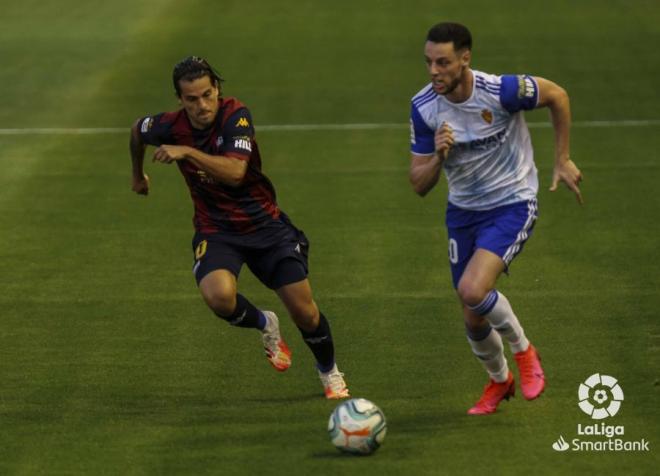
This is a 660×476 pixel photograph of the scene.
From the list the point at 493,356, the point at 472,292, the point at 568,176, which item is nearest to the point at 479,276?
the point at 472,292

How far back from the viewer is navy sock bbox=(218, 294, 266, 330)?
12.0 m

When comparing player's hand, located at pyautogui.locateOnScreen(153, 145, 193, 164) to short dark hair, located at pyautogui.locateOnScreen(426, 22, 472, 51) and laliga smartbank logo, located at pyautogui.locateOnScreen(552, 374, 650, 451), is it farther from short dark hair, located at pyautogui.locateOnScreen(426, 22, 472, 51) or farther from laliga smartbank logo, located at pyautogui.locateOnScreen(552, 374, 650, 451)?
laliga smartbank logo, located at pyautogui.locateOnScreen(552, 374, 650, 451)

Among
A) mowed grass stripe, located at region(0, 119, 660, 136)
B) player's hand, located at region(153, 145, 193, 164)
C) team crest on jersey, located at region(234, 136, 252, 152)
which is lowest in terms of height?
mowed grass stripe, located at region(0, 119, 660, 136)

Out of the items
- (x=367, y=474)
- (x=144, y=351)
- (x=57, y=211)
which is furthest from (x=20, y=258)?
(x=367, y=474)

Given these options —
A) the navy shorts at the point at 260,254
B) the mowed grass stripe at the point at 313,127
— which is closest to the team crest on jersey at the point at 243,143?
the navy shorts at the point at 260,254

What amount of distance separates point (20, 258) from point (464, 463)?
26.1ft

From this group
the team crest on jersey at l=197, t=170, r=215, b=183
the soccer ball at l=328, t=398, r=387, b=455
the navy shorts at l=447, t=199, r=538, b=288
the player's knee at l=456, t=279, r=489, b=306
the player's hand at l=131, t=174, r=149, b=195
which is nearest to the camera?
the soccer ball at l=328, t=398, r=387, b=455

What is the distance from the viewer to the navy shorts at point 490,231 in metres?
11.2

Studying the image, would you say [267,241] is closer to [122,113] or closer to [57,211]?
[57,211]

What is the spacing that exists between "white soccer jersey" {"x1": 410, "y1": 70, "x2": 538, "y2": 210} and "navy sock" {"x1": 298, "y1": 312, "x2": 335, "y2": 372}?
1466 mm

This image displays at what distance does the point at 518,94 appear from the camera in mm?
11172

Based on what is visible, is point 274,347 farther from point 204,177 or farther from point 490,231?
point 490,231

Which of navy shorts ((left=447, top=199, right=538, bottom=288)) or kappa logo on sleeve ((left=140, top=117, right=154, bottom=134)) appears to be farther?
kappa logo on sleeve ((left=140, top=117, right=154, bottom=134))

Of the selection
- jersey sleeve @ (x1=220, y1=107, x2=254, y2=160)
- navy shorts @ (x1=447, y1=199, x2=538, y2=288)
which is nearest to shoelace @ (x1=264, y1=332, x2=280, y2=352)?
jersey sleeve @ (x1=220, y1=107, x2=254, y2=160)
